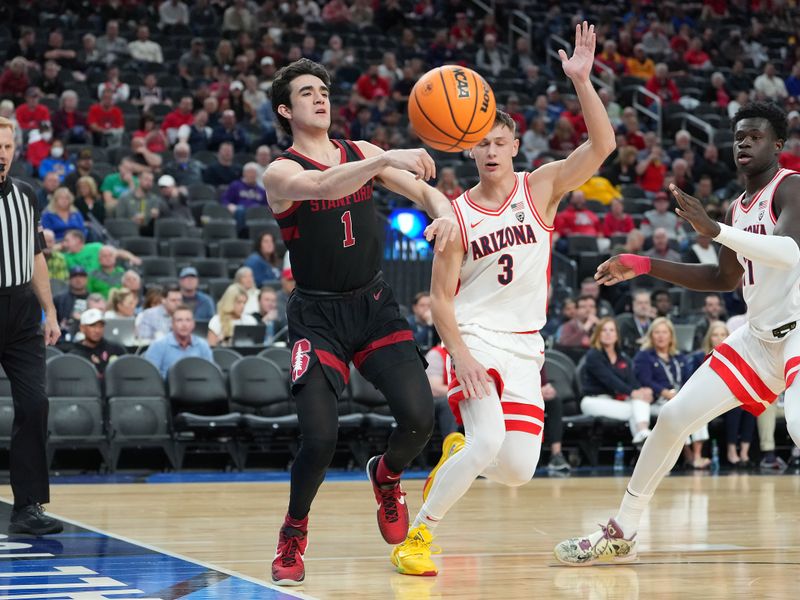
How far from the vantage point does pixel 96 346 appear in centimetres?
1123

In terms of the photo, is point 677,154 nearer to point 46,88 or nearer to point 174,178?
point 174,178

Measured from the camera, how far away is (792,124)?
21203 mm

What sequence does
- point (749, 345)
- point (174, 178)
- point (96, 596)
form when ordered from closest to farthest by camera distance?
point (96, 596) → point (749, 345) → point (174, 178)

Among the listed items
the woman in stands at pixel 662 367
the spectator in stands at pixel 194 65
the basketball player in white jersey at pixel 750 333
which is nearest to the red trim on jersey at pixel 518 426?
the basketball player in white jersey at pixel 750 333

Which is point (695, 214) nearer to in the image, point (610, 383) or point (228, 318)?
point (610, 383)

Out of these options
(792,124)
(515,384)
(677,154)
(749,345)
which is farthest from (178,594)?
(792,124)

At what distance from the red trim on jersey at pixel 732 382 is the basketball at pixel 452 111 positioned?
56.2 inches

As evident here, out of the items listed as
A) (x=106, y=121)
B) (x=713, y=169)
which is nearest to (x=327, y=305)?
(x=106, y=121)

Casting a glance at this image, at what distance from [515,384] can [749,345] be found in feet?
3.36

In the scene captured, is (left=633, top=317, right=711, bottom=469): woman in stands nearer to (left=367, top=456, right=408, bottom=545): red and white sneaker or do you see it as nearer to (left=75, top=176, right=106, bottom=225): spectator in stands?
(left=75, top=176, right=106, bottom=225): spectator in stands

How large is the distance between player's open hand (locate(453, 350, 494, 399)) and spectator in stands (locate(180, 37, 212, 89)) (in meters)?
13.3

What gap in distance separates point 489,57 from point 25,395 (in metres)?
16.0

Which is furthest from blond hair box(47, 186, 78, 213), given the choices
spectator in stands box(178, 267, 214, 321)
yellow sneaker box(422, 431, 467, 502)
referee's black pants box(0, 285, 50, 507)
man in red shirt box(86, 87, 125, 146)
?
yellow sneaker box(422, 431, 467, 502)

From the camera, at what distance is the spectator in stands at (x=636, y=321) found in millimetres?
13148
